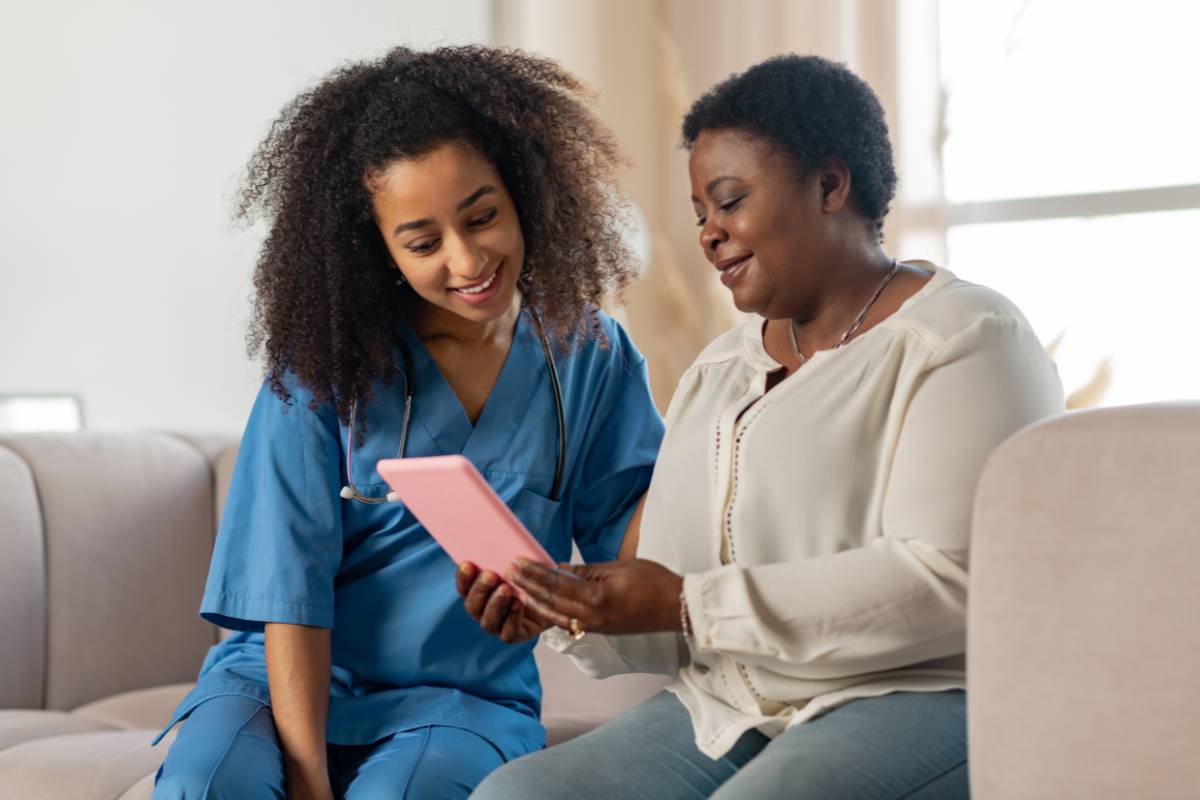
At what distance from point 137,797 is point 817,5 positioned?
239 cm

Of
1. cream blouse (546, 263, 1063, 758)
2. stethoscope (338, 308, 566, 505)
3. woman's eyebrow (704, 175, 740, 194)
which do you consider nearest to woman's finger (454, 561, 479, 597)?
cream blouse (546, 263, 1063, 758)

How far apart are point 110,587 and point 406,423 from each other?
0.85 m

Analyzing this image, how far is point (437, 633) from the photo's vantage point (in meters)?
1.50

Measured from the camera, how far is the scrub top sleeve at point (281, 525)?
1.43m

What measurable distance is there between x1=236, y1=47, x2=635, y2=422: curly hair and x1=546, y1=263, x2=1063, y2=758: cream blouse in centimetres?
36

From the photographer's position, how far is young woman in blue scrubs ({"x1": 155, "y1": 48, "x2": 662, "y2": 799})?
1.43 m

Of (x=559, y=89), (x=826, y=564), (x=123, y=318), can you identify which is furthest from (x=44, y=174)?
(x=826, y=564)

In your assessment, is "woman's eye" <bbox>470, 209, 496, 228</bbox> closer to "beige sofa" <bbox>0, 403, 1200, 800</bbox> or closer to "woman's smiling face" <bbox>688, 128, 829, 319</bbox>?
"woman's smiling face" <bbox>688, 128, 829, 319</bbox>

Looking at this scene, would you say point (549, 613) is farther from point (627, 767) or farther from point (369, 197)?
point (369, 197)

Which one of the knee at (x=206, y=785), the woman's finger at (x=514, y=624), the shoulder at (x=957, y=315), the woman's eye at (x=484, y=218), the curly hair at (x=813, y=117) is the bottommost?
the knee at (x=206, y=785)

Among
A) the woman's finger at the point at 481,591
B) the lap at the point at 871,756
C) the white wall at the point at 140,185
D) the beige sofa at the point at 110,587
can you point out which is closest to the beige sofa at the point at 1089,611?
the lap at the point at 871,756

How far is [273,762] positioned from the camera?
133 cm

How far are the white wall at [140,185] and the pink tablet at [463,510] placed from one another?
6.01ft

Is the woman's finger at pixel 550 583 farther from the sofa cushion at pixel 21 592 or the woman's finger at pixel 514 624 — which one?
the sofa cushion at pixel 21 592
